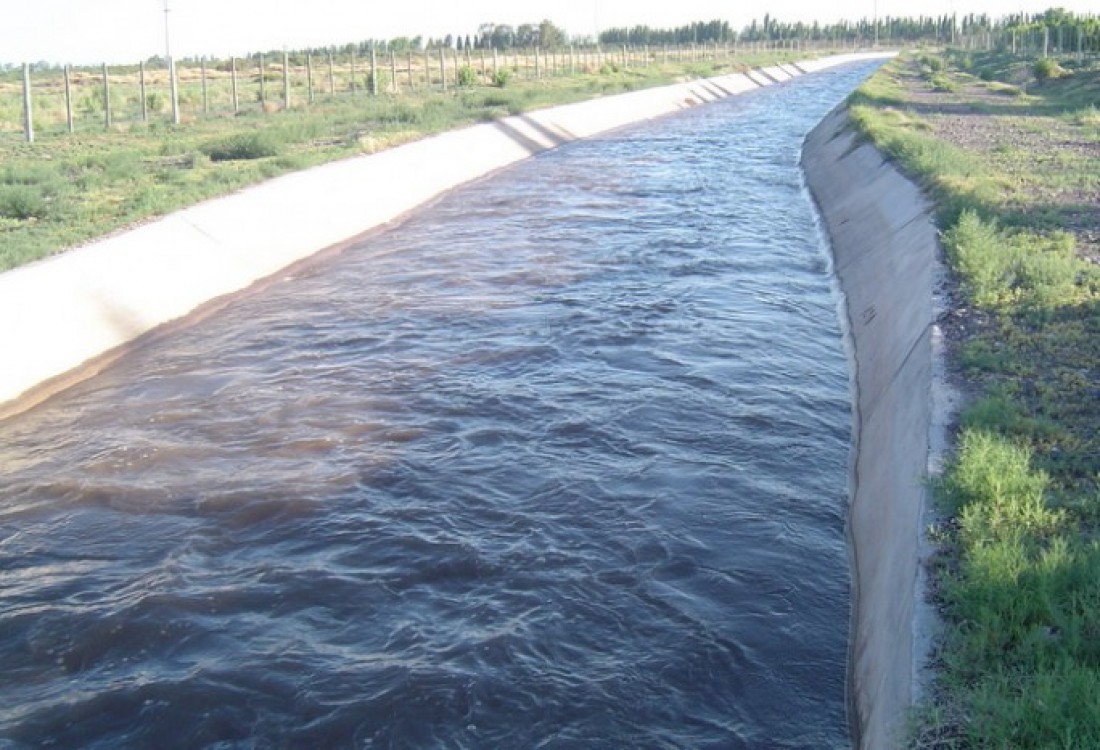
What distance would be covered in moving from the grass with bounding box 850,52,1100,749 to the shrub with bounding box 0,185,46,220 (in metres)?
13.9

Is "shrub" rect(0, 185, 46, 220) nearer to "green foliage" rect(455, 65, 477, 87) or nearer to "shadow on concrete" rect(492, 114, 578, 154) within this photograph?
"shadow on concrete" rect(492, 114, 578, 154)

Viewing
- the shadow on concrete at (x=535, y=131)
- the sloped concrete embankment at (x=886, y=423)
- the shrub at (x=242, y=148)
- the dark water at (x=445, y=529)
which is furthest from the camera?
the shadow on concrete at (x=535, y=131)

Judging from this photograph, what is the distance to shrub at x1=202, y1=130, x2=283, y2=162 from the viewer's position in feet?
89.1

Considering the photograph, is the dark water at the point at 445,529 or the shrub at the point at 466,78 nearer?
the dark water at the point at 445,529

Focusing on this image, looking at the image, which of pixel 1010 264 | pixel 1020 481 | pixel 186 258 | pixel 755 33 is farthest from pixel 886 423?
pixel 755 33

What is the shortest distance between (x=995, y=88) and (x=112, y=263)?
43.7 metres

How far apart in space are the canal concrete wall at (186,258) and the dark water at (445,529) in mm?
538

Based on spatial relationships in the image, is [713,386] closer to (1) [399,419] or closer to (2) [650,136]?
(1) [399,419]

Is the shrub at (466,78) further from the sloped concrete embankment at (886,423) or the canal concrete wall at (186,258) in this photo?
the sloped concrete embankment at (886,423)

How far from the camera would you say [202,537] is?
30.2ft

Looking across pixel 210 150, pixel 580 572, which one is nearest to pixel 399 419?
pixel 580 572

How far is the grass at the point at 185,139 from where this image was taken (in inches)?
735

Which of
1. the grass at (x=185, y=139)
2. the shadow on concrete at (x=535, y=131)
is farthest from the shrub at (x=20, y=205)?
the shadow on concrete at (x=535, y=131)

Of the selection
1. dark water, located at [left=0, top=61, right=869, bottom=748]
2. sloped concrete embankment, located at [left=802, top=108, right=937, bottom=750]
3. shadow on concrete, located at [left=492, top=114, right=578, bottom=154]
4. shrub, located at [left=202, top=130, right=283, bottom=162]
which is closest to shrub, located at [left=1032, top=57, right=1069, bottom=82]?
shadow on concrete, located at [left=492, top=114, right=578, bottom=154]
